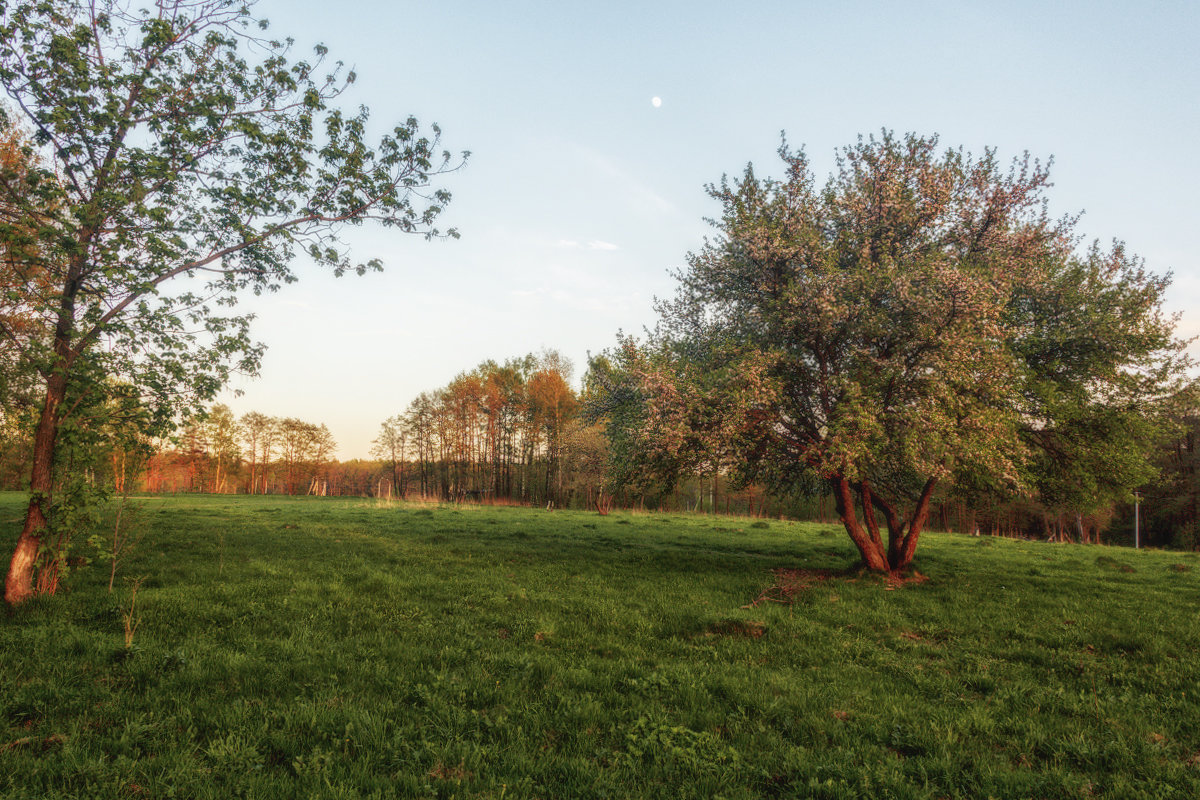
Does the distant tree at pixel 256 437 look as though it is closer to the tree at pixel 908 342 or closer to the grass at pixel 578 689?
the grass at pixel 578 689

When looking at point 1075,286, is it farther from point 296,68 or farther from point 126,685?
point 126,685

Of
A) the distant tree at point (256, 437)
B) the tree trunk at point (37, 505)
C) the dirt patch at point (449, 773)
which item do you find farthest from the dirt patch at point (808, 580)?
the distant tree at point (256, 437)

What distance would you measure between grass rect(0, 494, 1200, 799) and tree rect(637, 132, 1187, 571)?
13.5 feet

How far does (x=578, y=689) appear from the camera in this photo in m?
7.78

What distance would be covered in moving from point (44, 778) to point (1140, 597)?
2302cm

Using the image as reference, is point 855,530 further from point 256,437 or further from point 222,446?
point 256,437

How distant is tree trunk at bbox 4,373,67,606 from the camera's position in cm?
1028

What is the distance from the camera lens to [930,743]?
21.1ft

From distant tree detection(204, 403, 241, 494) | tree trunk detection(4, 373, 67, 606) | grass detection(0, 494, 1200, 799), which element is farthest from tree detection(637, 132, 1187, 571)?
distant tree detection(204, 403, 241, 494)

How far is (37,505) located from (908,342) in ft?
65.1

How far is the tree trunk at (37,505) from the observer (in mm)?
10281

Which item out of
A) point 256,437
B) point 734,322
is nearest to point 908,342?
point 734,322

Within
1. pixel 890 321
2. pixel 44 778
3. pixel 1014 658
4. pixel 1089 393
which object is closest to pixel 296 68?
pixel 44 778

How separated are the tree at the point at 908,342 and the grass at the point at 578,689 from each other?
4.10 m
